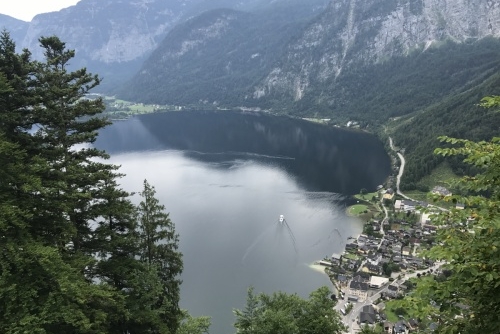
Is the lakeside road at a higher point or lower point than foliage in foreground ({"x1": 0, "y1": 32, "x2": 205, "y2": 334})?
lower

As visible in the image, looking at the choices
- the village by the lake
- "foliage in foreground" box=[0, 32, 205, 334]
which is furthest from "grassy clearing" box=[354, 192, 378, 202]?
"foliage in foreground" box=[0, 32, 205, 334]

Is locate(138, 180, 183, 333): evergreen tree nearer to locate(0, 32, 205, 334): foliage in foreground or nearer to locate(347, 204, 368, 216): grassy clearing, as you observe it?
locate(0, 32, 205, 334): foliage in foreground

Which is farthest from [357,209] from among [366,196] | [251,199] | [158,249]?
[158,249]

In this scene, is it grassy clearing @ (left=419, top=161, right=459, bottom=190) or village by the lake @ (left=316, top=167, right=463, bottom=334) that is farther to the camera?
grassy clearing @ (left=419, top=161, right=459, bottom=190)

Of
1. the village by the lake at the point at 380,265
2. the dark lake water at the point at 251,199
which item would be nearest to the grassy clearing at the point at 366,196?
the dark lake water at the point at 251,199

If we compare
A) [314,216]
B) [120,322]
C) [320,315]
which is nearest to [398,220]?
[314,216]

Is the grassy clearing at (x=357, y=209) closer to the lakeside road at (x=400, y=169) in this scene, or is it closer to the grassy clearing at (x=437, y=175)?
the lakeside road at (x=400, y=169)

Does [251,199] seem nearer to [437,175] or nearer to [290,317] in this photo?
[437,175]

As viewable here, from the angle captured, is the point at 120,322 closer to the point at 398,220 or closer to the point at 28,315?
the point at 28,315
